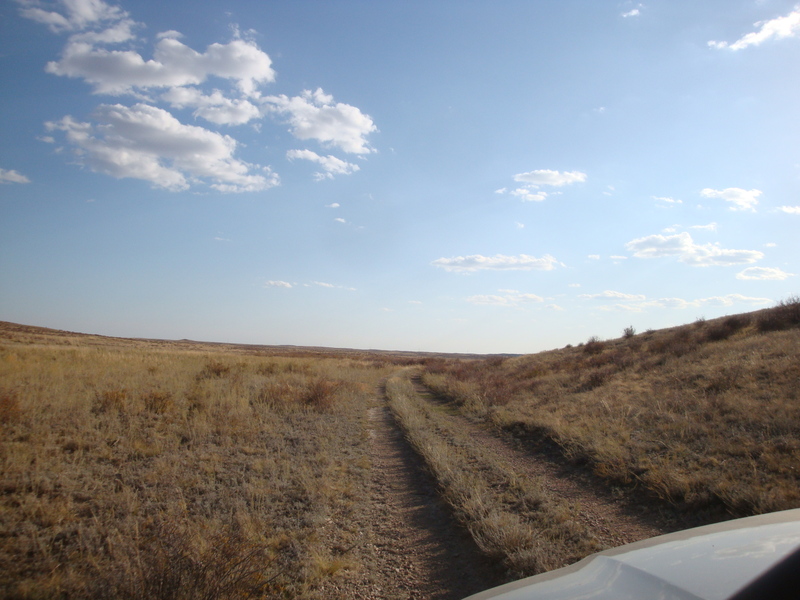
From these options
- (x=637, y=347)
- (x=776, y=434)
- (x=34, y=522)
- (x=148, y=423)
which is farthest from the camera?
(x=637, y=347)

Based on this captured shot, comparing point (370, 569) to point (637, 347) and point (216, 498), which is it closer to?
point (216, 498)

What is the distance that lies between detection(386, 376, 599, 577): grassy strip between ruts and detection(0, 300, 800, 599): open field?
0.10ft

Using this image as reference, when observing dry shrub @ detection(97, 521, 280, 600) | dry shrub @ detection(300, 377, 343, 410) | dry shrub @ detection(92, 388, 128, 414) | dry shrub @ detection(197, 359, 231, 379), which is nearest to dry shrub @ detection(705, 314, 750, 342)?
dry shrub @ detection(300, 377, 343, 410)

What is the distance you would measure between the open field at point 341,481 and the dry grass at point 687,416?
5 centimetres

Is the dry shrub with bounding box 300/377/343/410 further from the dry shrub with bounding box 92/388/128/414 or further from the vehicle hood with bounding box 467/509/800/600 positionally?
the vehicle hood with bounding box 467/509/800/600

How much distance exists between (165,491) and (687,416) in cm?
1059

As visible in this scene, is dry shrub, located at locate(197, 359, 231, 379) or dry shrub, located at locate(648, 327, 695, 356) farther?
dry shrub, located at locate(648, 327, 695, 356)

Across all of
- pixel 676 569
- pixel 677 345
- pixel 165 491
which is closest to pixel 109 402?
pixel 165 491

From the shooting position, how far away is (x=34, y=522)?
489cm

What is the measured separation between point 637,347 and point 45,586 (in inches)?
1007

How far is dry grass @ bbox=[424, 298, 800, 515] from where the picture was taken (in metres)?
5.88

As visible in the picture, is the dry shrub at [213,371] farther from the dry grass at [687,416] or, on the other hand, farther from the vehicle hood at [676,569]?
the vehicle hood at [676,569]

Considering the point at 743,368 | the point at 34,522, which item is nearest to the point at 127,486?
the point at 34,522

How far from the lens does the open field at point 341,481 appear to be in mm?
4148
